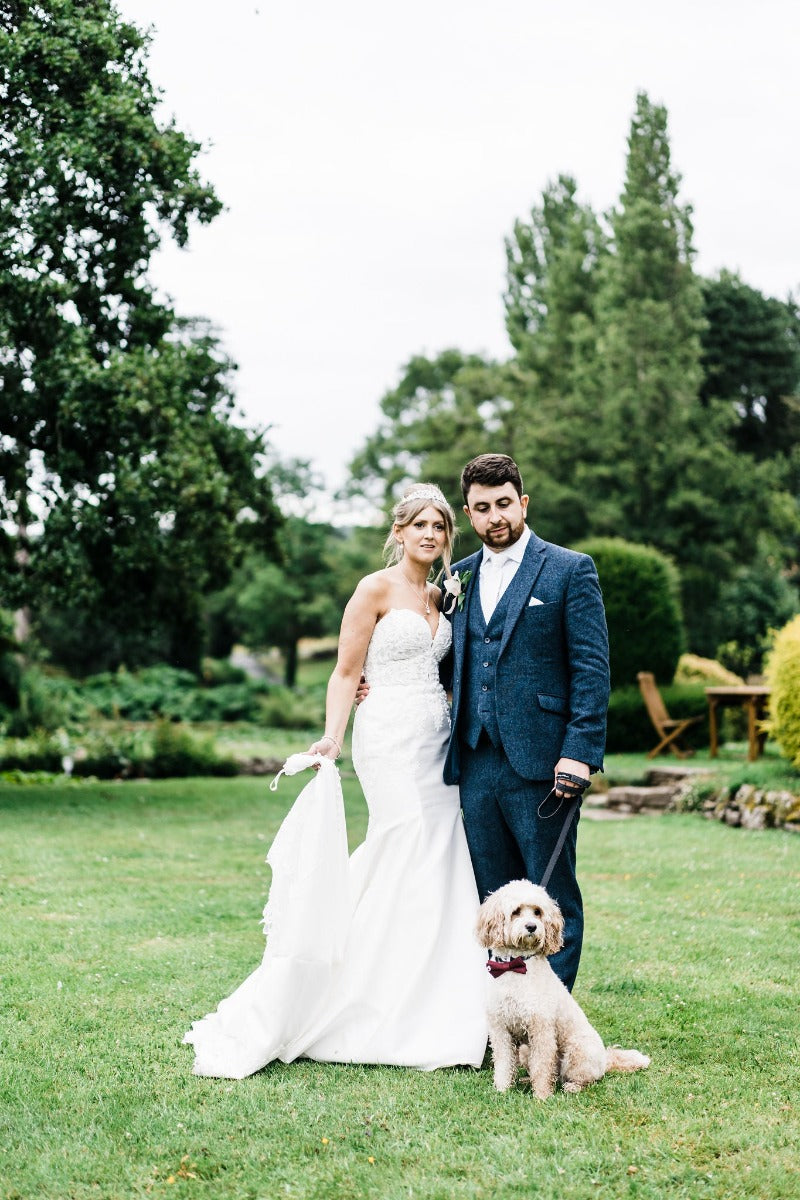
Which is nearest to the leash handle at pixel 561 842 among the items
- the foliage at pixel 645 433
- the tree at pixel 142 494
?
the tree at pixel 142 494

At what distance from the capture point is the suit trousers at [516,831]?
4.18 metres

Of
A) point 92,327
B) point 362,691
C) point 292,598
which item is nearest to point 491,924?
point 362,691

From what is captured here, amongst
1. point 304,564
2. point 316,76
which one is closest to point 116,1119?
point 316,76

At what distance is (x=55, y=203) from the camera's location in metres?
11.1

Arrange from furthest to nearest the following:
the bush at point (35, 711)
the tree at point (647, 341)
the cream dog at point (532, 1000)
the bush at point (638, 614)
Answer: the tree at point (647, 341), the bush at point (35, 711), the bush at point (638, 614), the cream dog at point (532, 1000)

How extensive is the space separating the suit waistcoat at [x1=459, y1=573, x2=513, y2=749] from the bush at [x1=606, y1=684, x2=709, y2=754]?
12947 millimetres

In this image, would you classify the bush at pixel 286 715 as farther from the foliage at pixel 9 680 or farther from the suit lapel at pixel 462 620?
the suit lapel at pixel 462 620

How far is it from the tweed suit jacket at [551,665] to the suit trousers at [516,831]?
0.11m

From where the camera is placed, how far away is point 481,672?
14.0 ft

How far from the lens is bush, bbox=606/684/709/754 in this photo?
17.1 meters

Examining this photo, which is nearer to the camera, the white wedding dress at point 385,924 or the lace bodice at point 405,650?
the white wedding dress at point 385,924

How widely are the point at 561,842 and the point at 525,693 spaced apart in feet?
1.83

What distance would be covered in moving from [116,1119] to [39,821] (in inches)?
320

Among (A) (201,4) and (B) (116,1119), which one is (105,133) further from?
(B) (116,1119)
